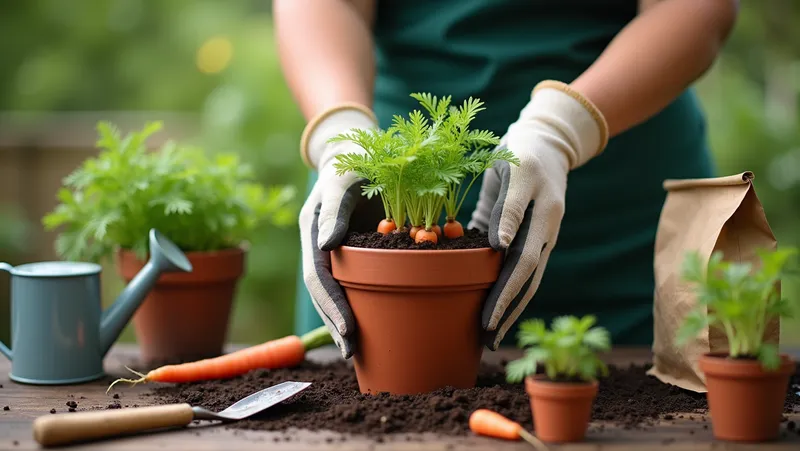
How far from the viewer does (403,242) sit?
139 cm

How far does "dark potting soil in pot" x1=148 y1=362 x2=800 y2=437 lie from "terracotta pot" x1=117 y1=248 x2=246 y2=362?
0.31m

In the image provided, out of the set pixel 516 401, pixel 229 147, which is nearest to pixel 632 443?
pixel 516 401

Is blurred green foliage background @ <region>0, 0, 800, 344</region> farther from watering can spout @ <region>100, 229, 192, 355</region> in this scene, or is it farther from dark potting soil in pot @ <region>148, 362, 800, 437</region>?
dark potting soil in pot @ <region>148, 362, 800, 437</region>

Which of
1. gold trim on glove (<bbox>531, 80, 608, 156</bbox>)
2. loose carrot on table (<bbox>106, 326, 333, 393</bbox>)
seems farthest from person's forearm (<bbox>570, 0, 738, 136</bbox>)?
loose carrot on table (<bbox>106, 326, 333, 393</bbox>)

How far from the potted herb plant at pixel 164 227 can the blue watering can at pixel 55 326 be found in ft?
0.66

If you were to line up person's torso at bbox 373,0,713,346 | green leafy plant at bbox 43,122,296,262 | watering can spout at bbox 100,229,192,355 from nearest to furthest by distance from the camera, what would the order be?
watering can spout at bbox 100,229,192,355
green leafy plant at bbox 43,122,296,262
person's torso at bbox 373,0,713,346

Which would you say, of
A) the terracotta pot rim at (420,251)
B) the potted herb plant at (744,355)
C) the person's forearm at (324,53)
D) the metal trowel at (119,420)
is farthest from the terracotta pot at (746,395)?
the person's forearm at (324,53)

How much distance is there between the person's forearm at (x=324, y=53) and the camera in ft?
5.83

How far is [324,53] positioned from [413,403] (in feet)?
2.92

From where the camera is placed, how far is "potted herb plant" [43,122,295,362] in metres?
1.88

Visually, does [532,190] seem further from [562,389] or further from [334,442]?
[334,442]

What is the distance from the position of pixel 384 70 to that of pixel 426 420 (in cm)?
116

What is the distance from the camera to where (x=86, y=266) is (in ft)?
5.65

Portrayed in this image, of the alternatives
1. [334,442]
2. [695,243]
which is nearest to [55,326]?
[334,442]
